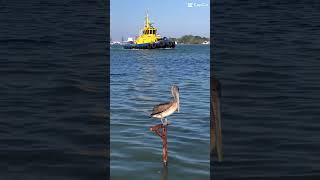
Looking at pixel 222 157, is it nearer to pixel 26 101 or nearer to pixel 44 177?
pixel 44 177

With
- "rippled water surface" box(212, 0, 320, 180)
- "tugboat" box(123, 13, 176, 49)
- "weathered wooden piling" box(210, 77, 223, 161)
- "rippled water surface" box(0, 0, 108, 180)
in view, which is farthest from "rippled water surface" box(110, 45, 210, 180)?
"tugboat" box(123, 13, 176, 49)

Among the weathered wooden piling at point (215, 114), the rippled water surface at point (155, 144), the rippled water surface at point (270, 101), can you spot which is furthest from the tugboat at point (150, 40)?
the weathered wooden piling at point (215, 114)

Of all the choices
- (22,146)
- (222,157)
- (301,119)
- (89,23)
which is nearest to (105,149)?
(22,146)

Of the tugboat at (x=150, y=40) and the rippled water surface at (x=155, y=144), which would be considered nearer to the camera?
the rippled water surface at (x=155, y=144)

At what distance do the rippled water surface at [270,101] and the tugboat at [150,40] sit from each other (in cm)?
8286

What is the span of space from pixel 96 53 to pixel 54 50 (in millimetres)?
2762

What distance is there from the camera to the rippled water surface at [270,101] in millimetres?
13484

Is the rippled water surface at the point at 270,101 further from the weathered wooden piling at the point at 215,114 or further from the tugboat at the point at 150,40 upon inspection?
the tugboat at the point at 150,40

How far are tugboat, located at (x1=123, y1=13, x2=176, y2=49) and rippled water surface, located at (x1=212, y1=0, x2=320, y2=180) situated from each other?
8286cm

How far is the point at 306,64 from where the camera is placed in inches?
1080

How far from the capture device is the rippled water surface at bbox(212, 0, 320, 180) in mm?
13484

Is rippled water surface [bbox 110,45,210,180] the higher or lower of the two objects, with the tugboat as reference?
lower

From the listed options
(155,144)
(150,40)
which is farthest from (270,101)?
(150,40)

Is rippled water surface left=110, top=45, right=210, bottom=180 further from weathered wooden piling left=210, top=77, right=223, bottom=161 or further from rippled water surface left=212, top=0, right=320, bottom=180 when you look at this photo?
weathered wooden piling left=210, top=77, right=223, bottom=161
